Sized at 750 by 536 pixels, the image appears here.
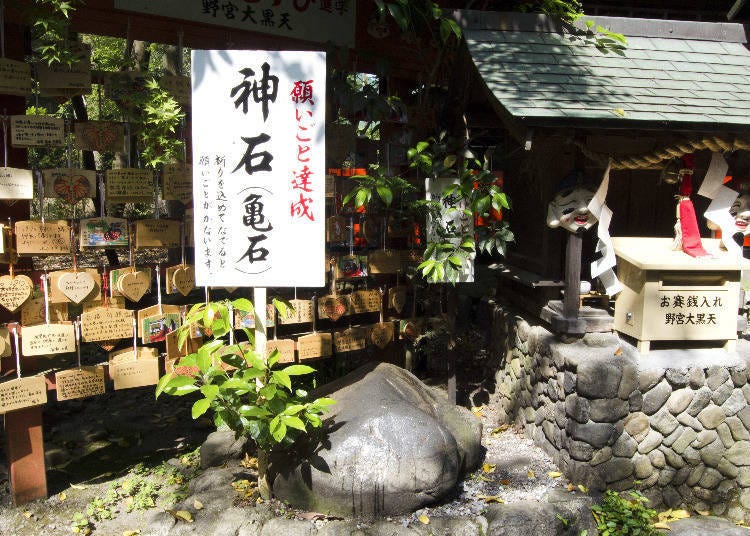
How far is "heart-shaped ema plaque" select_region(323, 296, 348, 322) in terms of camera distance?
579 centimetres

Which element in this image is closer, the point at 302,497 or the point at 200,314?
the point at 200,314

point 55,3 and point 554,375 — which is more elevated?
point 55,3

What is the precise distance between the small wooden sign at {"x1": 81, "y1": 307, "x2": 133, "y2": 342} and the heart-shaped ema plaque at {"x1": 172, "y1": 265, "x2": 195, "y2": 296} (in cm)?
43

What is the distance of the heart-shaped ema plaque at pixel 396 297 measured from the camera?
6215mm

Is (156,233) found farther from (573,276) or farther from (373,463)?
(573,276)

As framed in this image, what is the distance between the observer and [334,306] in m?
5.82

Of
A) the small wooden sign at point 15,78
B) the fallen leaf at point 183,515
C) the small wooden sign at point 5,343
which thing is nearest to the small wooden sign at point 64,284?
the small wooden sign at point 5,343

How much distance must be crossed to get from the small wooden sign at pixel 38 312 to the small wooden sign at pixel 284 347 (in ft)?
5.59

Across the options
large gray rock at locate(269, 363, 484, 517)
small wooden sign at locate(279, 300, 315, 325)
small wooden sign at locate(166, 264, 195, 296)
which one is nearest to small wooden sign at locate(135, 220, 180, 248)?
small wooden sign at locate(166, 264, 195, 296)

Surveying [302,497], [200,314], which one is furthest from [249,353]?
[302,497]

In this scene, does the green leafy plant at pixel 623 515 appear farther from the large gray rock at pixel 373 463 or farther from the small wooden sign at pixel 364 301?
the small wooden sign at pixel 364 301

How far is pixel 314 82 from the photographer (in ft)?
14.5

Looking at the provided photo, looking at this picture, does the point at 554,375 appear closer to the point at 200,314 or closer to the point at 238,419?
the point at 238,419

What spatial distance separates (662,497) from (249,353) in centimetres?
390
